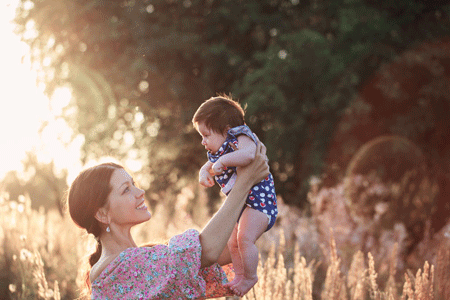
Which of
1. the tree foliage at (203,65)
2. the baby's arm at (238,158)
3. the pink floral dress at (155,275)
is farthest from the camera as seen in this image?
the tree foliage at (203,65)

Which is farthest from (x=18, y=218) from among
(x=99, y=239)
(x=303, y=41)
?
(x=303, y=41)

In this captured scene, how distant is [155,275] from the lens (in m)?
2.21

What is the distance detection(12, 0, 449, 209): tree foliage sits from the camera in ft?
30.8

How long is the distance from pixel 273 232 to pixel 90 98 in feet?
16.2

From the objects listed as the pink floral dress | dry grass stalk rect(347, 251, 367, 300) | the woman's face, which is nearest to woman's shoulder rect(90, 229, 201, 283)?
the pink floral dress

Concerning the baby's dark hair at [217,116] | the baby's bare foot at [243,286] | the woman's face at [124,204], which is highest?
the baby's dark hair at [217,116]

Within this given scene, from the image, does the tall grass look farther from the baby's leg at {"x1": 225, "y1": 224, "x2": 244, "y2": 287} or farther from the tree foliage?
the tree foliage

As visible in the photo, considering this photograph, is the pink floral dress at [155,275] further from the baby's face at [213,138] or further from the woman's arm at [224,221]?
the baby's face at [213,138]

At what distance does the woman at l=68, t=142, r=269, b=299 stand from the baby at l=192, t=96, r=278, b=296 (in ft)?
0.27

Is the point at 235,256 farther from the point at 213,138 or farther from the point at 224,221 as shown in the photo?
the point at 213,138

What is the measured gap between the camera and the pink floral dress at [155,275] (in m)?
2.19

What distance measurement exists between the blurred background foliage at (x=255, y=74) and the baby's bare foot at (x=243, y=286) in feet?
22.1

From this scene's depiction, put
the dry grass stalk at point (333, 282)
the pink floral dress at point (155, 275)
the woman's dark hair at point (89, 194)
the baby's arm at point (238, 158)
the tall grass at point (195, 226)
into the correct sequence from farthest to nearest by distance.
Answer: the tall grass at point (195, 226)
the dry grass stalk at point (333, 282)
the woman's dark hair at point (89, 194)
the baby's arm at point (238, 158)
the pink floral dress at point (155, 275)

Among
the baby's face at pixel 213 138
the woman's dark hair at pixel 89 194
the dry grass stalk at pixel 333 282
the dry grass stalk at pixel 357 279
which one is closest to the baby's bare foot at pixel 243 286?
the baby's face at pixel 213 138
